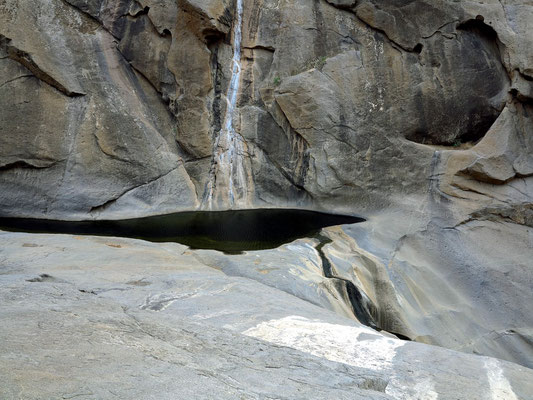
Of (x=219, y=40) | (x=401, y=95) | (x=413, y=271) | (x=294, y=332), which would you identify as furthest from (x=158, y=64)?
(x=294, y=332)

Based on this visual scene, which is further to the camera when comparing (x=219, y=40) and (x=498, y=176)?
(x=219, y=40)

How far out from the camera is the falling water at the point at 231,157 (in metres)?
11.6

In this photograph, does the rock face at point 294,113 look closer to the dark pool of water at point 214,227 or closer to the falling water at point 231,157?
the falling water at point 231,157

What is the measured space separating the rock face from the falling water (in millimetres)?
124

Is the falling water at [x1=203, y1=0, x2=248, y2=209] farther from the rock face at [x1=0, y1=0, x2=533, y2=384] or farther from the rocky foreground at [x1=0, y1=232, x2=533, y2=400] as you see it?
the rocky foreground at [x1=0, y1=232, x2=533, y2=400]

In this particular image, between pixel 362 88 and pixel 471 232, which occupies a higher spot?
pixel 362 88

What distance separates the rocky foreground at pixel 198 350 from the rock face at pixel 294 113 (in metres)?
5.19

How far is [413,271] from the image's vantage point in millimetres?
8695

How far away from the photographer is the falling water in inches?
458

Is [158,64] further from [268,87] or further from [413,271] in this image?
[413,271]

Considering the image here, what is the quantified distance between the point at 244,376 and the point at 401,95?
10.0 meters

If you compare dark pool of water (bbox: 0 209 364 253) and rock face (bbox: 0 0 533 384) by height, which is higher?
rock face (bbox: 0 0 533 384)

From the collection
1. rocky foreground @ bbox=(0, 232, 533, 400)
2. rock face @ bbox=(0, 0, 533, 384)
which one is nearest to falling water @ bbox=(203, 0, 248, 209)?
rock face @ bbox=(0, 0, 533, 384)

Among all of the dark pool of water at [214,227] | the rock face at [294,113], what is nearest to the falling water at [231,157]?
the rock face at [294,113]
